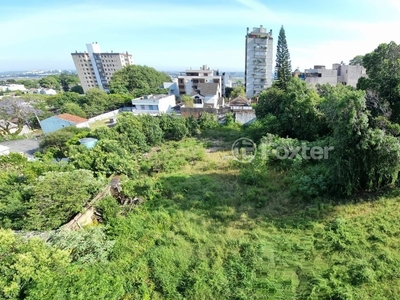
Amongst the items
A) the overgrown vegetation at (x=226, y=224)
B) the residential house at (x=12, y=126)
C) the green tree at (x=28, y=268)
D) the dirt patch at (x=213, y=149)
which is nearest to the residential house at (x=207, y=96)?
the dirt patch at (x=213, y=149)

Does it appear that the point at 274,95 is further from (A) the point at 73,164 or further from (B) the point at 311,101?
(A) the point at 73,164

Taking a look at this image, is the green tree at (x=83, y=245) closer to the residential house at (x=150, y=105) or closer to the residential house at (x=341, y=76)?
the residential house at (x=150, y=105)

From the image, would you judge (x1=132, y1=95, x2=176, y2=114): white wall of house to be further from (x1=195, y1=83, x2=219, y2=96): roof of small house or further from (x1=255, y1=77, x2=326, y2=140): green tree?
(x1=255, y1=77, x2=326, y2=140): green tree

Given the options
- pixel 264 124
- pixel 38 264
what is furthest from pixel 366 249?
pixel 264 124

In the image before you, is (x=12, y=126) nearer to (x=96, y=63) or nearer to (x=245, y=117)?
(x=245, y=117)

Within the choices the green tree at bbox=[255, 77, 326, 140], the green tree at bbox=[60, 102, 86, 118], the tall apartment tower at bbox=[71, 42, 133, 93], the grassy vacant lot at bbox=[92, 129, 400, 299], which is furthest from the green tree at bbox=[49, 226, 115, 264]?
the tall apartment tower at bbox=[71, 42, 133, 93]
